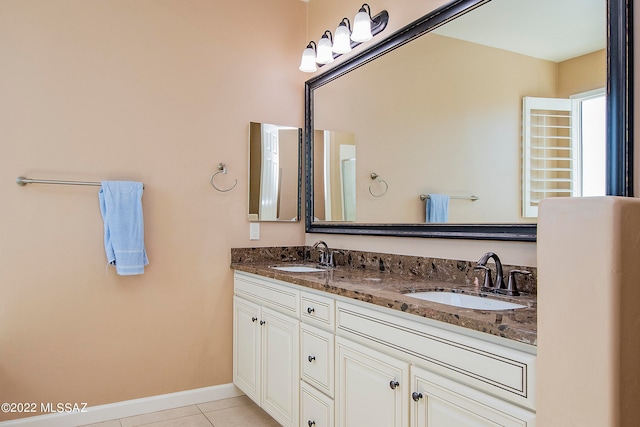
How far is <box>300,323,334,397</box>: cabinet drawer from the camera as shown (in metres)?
1.85

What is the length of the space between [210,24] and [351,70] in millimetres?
916

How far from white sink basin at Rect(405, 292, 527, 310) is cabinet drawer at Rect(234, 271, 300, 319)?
60cm

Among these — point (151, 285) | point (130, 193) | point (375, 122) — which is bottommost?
point (151, 285)

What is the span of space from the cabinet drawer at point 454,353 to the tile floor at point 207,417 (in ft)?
3.85

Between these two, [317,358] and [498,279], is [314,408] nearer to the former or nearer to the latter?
[317,358]

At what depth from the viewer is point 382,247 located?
8.11 feet

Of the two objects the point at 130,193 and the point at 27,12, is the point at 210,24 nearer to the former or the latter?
the point at 27,12

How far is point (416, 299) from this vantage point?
1494 mm

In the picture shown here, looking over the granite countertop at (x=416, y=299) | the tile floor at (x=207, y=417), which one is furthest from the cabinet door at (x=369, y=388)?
the tile floor at (x=207, y=417)

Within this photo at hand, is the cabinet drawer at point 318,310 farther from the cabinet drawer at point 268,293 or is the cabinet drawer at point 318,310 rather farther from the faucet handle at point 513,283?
the faucet handle at point 513,283

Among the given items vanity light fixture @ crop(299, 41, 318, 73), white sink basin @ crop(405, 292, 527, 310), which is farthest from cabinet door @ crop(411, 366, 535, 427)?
vanity light fixture @ crop(299, 41, 318, 73)

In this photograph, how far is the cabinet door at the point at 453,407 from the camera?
1127 mm

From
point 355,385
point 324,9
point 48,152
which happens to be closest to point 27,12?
point 48,152

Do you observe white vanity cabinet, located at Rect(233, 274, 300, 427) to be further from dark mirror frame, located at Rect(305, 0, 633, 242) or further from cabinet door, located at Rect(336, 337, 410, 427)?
dark mirror frame, located at Rect(305, 0, 633, 242)
